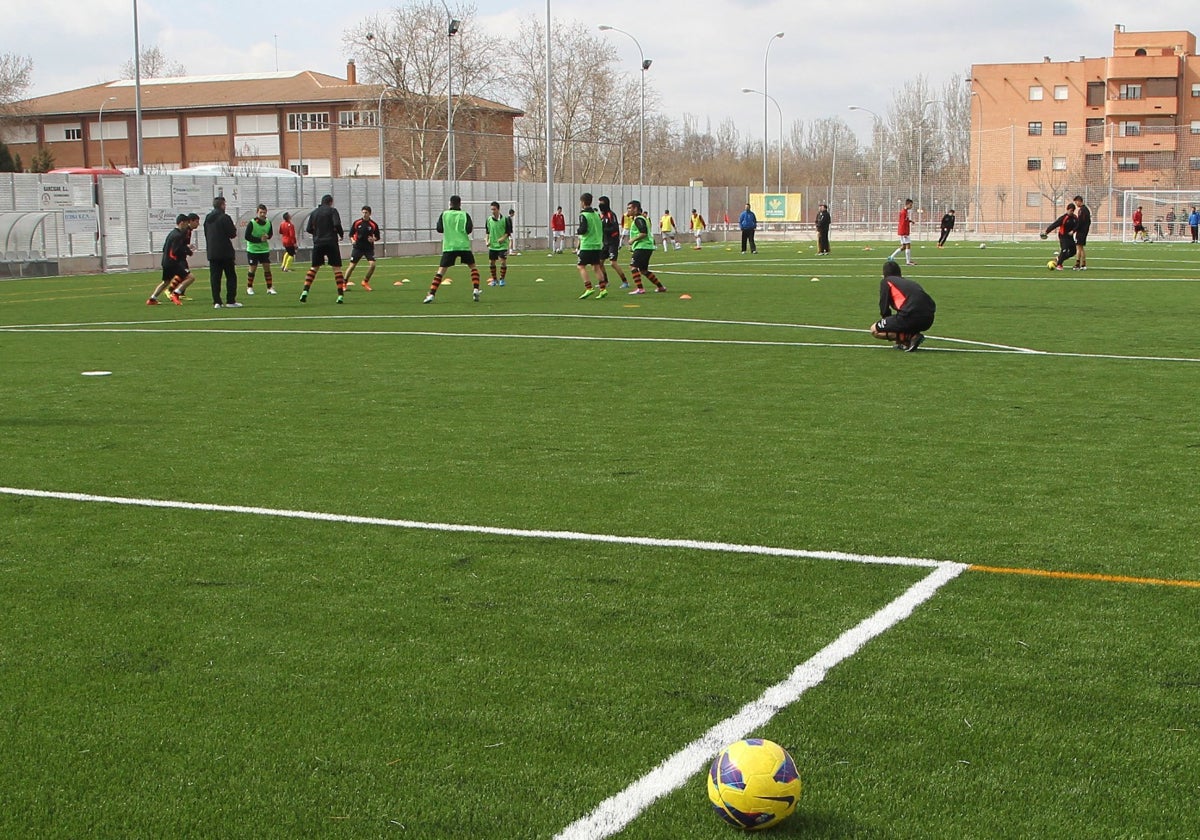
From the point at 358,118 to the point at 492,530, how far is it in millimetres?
79709

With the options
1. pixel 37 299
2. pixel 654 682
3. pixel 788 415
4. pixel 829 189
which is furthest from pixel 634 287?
pixel 829 189

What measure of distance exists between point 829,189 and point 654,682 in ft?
238

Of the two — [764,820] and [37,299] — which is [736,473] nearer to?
[764,820]

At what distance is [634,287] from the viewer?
26.3 metres

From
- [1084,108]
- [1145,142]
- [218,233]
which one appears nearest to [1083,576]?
[218,233]

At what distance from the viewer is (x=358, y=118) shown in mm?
82750

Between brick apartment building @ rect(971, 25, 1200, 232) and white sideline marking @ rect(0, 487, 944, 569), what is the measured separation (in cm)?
8090

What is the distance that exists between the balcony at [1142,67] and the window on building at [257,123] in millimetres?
55503

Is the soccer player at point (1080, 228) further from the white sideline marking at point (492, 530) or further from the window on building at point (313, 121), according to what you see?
the window on building at point (313, 121)

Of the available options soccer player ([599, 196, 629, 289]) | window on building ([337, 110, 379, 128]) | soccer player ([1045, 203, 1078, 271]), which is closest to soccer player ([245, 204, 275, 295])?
soccer player ([599, 196, 629, 289])

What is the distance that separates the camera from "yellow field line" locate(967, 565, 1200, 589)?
5.70 meters

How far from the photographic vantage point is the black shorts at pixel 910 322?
14539 mm

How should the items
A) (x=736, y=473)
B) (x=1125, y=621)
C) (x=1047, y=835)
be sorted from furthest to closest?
(x=736, y=473) < (x=1125, y=621) < (x=1047, y=835)

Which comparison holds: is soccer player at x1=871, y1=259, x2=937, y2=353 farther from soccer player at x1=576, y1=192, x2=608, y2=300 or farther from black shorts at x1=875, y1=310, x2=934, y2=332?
soccer player at x1=576, y1=192, x2=608, y2=300
